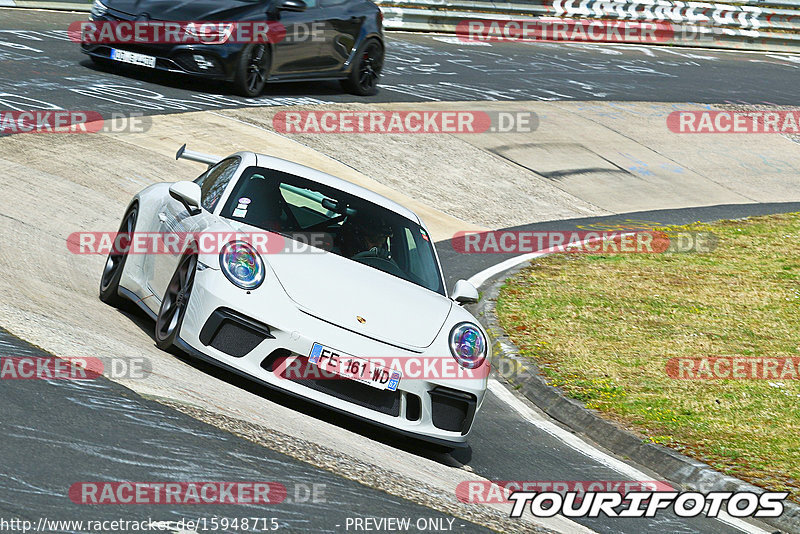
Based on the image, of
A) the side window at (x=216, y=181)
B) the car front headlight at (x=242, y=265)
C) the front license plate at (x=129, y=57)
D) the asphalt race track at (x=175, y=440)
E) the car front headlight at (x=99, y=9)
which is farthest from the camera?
the front license plate at (x=129, y=57)

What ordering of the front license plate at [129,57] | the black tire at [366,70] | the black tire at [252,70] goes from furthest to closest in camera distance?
the black tire at [366,70], the black tire at [252,70], the front license plate at [129,57]

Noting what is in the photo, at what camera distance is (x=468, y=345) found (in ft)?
22.4

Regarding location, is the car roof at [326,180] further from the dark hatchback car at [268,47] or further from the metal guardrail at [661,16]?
the metal guardrail at [661,16]

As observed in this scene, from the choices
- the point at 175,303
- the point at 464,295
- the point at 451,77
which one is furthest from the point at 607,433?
the point at 451,77

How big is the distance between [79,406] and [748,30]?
1142 inches

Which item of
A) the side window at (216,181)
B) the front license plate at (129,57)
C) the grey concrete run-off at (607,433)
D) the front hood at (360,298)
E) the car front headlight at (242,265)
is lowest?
the grey concrete run-off at (607,433)

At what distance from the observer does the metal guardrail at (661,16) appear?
25.5 meters

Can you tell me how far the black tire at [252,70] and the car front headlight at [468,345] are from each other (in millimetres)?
9453

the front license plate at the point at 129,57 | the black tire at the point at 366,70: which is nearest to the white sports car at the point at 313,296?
the front license plate at the point at 129,57

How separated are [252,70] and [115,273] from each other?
27.8 feet

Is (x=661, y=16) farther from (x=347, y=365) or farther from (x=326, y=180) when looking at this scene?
(x=347, y=365)

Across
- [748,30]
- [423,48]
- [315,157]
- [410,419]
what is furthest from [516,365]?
[748,30]

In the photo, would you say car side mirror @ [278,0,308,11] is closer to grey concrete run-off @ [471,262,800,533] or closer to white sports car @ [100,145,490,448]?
grey concrete run-off @ [471,262,800,533]

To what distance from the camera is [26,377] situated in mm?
5484
